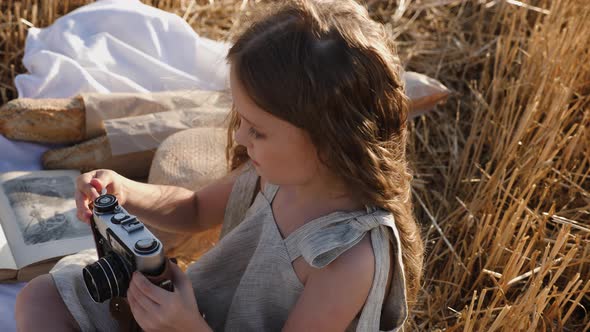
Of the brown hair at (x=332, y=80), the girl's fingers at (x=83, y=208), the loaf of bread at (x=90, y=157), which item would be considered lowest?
the loaf of bread at (x=90, y=157)

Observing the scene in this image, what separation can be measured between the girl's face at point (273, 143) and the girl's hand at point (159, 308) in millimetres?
216

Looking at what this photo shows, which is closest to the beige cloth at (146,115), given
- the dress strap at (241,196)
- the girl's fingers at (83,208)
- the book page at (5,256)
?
the book page at (5,256)

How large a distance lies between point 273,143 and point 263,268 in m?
0.24

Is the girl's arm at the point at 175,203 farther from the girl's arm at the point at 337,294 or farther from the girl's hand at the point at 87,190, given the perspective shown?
the girl's arm at the point at 337,294

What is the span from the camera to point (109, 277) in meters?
1.05

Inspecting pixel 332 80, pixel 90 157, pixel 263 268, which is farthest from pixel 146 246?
pixel 90 157

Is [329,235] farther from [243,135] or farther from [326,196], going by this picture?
[243,135]

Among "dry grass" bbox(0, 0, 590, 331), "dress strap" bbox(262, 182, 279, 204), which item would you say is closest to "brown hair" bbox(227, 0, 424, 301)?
"dress strap" bbox(262, 182, 279, 204)

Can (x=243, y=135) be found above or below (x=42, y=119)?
above

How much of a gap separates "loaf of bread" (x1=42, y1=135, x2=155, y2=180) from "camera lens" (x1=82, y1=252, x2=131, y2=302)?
81 cm

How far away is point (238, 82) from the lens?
1056mm

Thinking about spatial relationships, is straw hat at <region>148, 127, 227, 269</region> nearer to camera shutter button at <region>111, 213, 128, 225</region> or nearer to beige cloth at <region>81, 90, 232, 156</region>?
beige cloth at <region>81, 90, 232, 156</region>

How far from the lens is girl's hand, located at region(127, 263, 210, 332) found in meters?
1.03

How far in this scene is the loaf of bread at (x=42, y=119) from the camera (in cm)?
184
